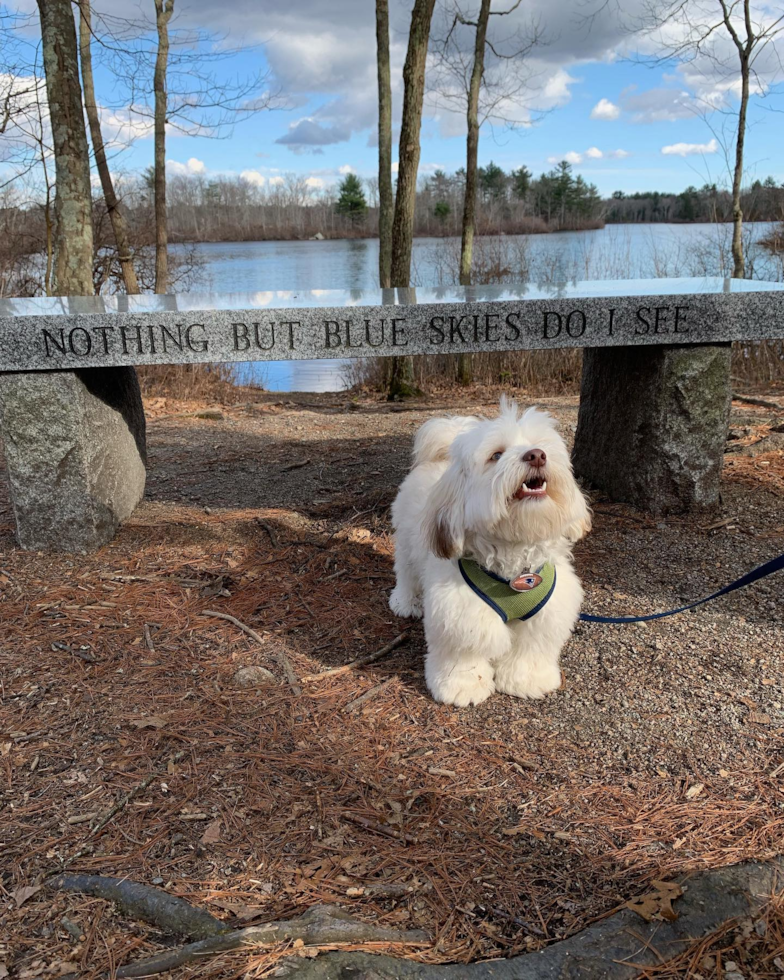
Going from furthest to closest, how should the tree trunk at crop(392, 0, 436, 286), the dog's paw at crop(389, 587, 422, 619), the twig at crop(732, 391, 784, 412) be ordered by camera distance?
the tree trunk at crop(392, 0, 436, 286) → the twig at crop(732, 391, 784, 412) → the dog's paw at crop(389, 587, 422, 619)

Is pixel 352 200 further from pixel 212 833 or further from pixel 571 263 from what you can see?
pixel 212 833

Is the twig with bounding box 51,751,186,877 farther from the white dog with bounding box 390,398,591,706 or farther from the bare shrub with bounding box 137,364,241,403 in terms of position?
the bare shrub with bounding box 137,364,241,403

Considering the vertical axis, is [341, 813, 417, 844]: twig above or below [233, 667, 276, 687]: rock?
below

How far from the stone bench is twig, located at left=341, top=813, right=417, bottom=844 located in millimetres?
2624

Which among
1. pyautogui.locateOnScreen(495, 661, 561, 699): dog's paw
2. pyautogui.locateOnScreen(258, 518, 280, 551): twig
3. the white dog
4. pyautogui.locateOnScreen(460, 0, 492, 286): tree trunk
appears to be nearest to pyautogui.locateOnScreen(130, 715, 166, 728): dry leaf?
the white dog

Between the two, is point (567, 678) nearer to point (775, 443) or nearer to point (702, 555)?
point (702, 555)

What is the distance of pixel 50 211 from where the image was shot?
485 inches

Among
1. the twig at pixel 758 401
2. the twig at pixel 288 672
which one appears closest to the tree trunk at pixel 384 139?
the twig at pixel 758 401

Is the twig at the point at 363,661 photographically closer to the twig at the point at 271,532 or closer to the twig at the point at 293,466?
the twig at the point at 271,532

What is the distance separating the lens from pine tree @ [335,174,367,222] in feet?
177

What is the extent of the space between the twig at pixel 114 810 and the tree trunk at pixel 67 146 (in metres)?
6.26

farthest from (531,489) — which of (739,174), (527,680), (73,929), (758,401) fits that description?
(739,174)

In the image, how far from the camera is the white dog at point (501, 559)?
2.62 m

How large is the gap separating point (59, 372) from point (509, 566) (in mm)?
2835
